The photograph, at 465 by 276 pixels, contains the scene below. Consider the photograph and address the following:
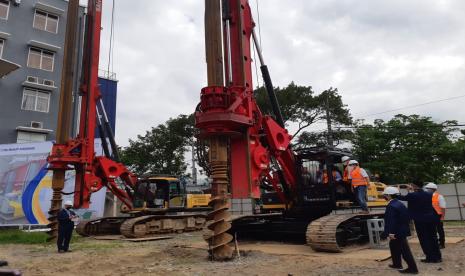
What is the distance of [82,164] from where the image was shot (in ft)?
43.4

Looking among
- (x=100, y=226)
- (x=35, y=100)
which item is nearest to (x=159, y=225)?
(x=100, y=226)

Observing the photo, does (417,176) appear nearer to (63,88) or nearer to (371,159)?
(371,159)

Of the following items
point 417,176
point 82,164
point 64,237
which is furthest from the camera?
point 417,176

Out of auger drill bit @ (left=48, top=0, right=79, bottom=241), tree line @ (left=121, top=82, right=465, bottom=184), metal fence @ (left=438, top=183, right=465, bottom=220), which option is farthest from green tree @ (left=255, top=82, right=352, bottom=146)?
auger drill bit @ (left=48, top=0, right=79, bottom=241)

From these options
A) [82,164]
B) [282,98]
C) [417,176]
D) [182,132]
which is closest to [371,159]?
[417,176]

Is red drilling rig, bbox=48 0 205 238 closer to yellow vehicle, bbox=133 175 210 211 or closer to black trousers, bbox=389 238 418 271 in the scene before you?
yellow vehicle, bbox=133 175 210 211

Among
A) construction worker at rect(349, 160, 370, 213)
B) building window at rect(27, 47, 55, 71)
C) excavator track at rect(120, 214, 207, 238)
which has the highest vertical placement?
building window at rect(27, 47, 55, 71)

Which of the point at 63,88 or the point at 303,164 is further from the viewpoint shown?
the point at 63,88

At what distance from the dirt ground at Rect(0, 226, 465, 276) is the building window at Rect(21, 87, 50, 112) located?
19.4 meters

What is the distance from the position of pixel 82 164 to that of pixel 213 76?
23.0 ft

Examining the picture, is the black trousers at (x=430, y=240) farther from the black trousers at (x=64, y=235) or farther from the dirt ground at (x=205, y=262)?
the black trousers at (x=64, y=235)

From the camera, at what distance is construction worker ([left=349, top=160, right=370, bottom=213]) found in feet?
34.2

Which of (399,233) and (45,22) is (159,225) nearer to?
(399,233)

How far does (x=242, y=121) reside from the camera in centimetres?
838
